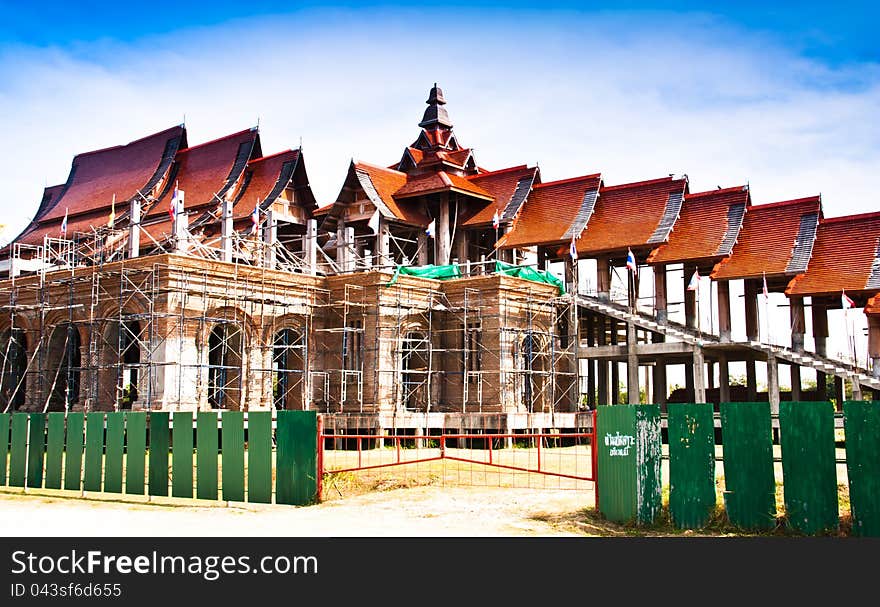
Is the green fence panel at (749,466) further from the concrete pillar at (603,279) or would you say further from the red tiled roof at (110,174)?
the red tiled roof at (110,174)

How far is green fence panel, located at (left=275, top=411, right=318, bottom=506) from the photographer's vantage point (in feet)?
52.0

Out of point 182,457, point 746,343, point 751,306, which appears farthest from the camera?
point 751,306

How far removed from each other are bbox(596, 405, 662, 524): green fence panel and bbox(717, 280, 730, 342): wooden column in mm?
21057

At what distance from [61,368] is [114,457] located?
13895mm

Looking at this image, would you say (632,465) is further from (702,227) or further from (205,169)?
(205,169)

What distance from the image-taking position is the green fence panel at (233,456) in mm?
16094

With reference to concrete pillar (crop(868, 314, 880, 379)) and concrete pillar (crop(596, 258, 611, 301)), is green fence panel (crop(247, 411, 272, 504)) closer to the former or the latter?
concrete pillar (crop(596, 258, 611, 301))

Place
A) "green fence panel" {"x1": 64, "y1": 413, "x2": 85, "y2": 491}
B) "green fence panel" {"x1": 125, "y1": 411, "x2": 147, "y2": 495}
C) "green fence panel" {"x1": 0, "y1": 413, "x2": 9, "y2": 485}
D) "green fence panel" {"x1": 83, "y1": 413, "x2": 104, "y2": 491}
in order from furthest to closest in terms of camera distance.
A: "green fence panel" {"x1": 0, "y1": 413, "x2": 9, "y2": 485}, "green fence panel" {"x1": 64, "y1": 413, "x2": 85, "y2": 491}, "green fence panel" {"x1": 83, "y1": 413, "x2": 104, "y2": 491}, "green fence panel" {"x1": 125, "y1": 411, "x2": 147, "y2": 495}

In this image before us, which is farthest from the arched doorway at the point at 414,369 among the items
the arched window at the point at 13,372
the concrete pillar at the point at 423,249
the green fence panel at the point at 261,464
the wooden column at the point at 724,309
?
the green fence panel at the point at 261,464

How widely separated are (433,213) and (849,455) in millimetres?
28524

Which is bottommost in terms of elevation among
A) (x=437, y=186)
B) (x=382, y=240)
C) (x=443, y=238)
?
Result: (x=382, y=240)

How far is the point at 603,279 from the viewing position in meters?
36.0

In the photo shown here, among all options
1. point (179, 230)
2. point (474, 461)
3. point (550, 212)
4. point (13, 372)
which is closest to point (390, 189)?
point (550, 212)

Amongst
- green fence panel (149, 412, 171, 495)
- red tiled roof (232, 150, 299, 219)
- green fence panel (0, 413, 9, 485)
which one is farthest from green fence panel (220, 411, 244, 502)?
red tiled roof (232, 150, 299, 219)
